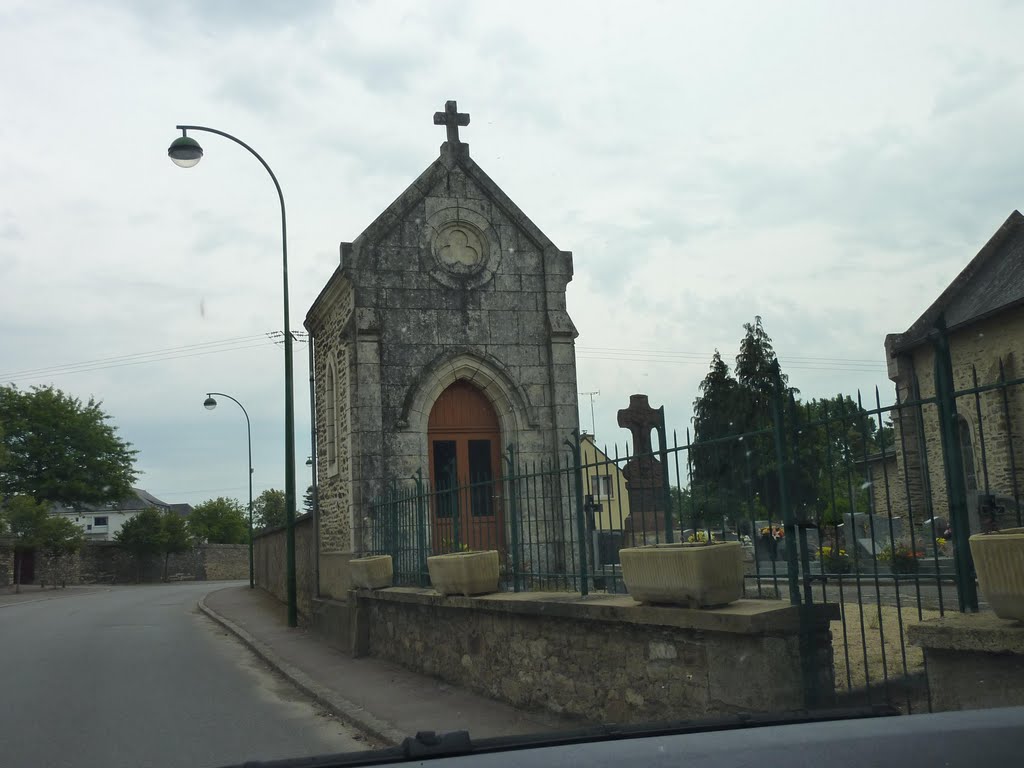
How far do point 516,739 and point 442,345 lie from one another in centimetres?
1301

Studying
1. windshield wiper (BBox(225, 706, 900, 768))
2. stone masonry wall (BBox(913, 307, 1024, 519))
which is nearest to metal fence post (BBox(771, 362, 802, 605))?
windshield wiper (BBox(225, 706, 900, 768))

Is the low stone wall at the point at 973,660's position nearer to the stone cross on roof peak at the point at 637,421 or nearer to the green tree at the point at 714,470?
the green tree at the point at 714,470

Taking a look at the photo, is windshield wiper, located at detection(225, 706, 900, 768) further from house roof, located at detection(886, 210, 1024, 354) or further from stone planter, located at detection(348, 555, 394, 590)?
house roof, located at detection(886, 210, 1024, 354)

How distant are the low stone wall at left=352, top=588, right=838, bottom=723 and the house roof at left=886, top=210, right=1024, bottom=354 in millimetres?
17595

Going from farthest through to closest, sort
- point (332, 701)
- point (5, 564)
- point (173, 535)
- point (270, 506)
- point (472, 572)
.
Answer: point (270, 506) → point (173, 535) → point (5, 564) → point (332, 701) → point (472, 572)

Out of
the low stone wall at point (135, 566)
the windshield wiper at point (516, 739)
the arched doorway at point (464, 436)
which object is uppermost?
the arched doorway at point (464, 436)

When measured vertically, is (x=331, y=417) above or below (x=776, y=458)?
above

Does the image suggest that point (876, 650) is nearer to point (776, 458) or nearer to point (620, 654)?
point (620, 654)

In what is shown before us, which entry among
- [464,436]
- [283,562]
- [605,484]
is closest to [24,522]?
[283,562]

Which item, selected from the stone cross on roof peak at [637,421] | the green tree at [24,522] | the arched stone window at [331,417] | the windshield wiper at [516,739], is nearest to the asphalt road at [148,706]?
the arched stone window at [331,417]

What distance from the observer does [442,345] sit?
14586mm

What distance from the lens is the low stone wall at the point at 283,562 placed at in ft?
54.6

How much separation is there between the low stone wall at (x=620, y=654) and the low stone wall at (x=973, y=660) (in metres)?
1.06

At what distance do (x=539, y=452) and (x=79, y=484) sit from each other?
45.6 metres
